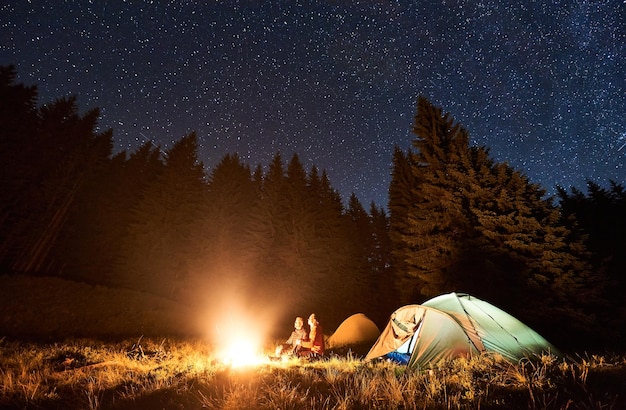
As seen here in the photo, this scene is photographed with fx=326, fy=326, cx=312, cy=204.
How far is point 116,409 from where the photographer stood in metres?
4.13

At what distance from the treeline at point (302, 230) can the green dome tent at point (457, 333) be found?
6.31 m

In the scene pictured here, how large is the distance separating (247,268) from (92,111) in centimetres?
2067

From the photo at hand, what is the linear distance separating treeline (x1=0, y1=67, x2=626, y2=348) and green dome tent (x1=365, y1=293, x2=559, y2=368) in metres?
6.31

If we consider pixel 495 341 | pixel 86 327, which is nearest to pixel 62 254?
pixel 86 327

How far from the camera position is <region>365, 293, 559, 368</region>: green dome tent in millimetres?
8062

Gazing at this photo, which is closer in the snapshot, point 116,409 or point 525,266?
point 116,409

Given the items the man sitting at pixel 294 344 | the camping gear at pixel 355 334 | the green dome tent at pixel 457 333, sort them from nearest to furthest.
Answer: the green dome tent at pixel 457 333
the man sitting at pixel 294 344
the camping gear at pixel 355 334

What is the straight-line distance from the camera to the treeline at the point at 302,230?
14555mm

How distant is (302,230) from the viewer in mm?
32125

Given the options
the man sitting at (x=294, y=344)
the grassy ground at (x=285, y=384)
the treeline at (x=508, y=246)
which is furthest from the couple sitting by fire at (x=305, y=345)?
the treeline at (x=508, y=246)

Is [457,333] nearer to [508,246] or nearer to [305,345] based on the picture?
[305,345]

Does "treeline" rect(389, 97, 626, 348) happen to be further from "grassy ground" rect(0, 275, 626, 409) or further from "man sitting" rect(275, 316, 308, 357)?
"man sitting" rect(275, 316, 308, 357)

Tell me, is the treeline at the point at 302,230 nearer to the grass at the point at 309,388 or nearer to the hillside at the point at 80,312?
the hillside at the point at 80,312

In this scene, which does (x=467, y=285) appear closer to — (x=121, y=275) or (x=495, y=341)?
(x=495, y=341)
